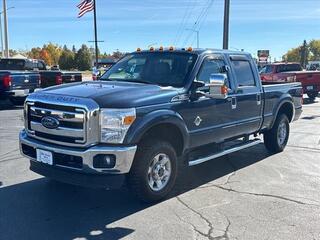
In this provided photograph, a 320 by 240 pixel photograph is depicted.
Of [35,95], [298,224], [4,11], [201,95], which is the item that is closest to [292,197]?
[298,224]

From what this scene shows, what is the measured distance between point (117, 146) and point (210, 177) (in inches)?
93.1

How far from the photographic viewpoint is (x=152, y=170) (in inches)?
218

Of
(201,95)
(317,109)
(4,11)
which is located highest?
(4,11)

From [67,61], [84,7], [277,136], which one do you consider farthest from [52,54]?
[277,136]

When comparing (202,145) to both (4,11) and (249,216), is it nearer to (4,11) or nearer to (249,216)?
(249,216)

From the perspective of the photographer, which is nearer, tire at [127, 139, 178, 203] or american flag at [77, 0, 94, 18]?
tire at [127, 139, 178, 203]

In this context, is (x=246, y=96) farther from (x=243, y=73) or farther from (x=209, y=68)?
(x=209, y=68)

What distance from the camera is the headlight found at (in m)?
4.96

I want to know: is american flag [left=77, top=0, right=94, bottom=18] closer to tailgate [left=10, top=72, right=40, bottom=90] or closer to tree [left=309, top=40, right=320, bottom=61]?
tailgate [left=10, top=72, right=40, bottom=90]

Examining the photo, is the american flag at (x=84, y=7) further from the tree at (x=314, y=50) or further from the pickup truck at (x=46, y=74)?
the tree at (x=314, y=50)

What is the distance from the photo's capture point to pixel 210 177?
6.89 metres

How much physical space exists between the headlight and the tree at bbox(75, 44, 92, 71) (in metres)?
83.5

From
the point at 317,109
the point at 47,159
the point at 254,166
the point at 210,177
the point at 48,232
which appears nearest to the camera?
the point at 48,232

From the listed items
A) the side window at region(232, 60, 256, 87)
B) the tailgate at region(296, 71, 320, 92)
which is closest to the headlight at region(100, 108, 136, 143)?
the side window at region(232, 60, 256, 87)
